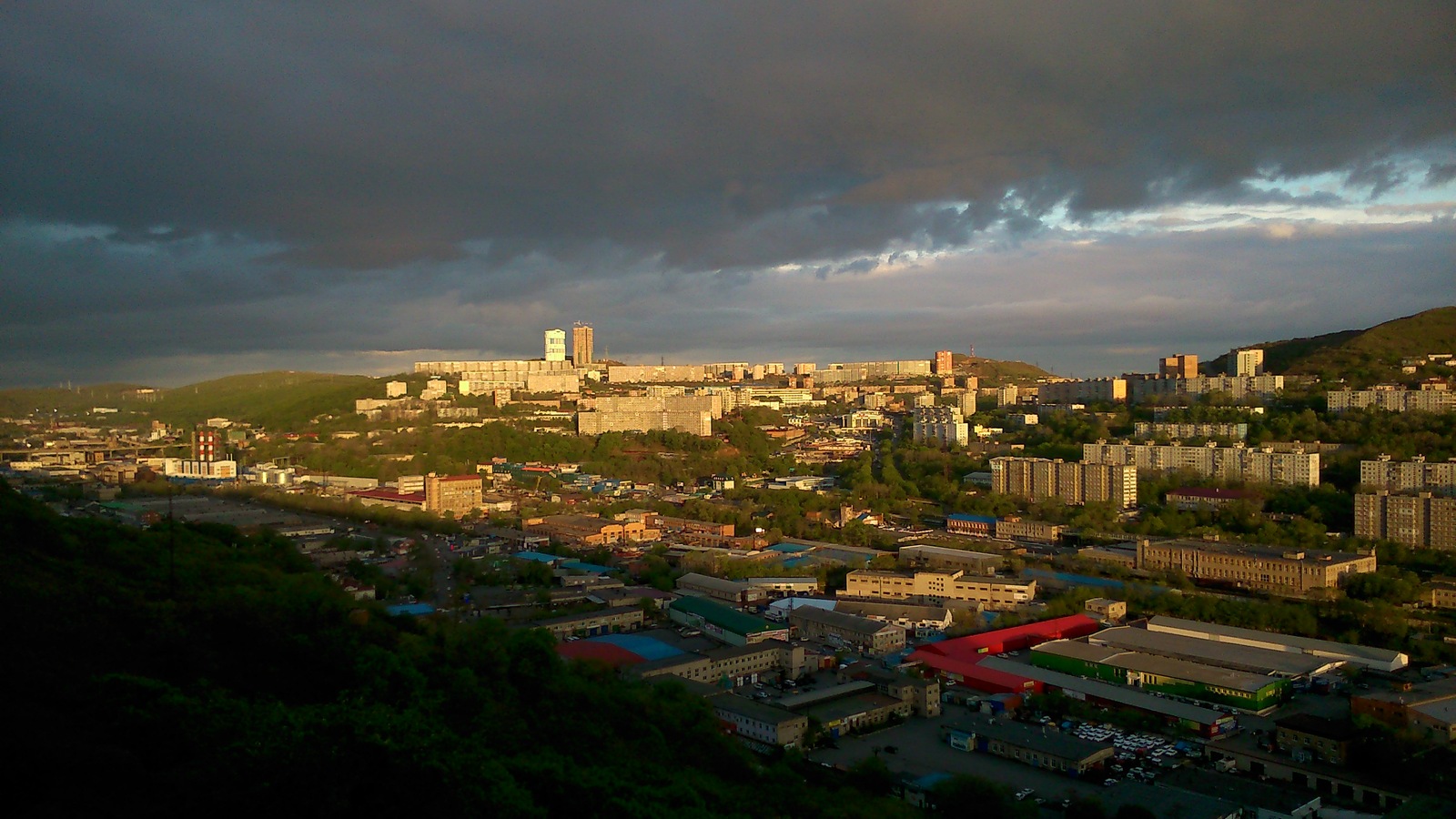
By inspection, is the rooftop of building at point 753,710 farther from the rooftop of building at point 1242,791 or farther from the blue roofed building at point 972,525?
the blue roofed building at point 972,525

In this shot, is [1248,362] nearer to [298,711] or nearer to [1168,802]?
[1168,802]

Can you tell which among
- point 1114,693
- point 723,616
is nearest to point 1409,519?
point 1114,693

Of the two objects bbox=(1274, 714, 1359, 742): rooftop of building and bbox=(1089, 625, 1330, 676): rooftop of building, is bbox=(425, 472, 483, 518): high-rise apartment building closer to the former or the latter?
bbox=(1089, 625, 1330, 676): rooftop of building

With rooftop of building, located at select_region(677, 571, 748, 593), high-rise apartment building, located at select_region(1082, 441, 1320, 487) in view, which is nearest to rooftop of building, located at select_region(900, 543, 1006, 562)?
rooftop of building, located at select_region(677, 571, 748, 593)

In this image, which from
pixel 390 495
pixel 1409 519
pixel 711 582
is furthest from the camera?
pixel 390 495

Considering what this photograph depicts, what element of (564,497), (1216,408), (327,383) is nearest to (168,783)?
(564,497)

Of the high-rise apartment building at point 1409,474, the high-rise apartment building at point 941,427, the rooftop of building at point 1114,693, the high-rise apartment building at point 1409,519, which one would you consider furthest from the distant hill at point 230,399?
the high-rise apartment building at point 1409,474
